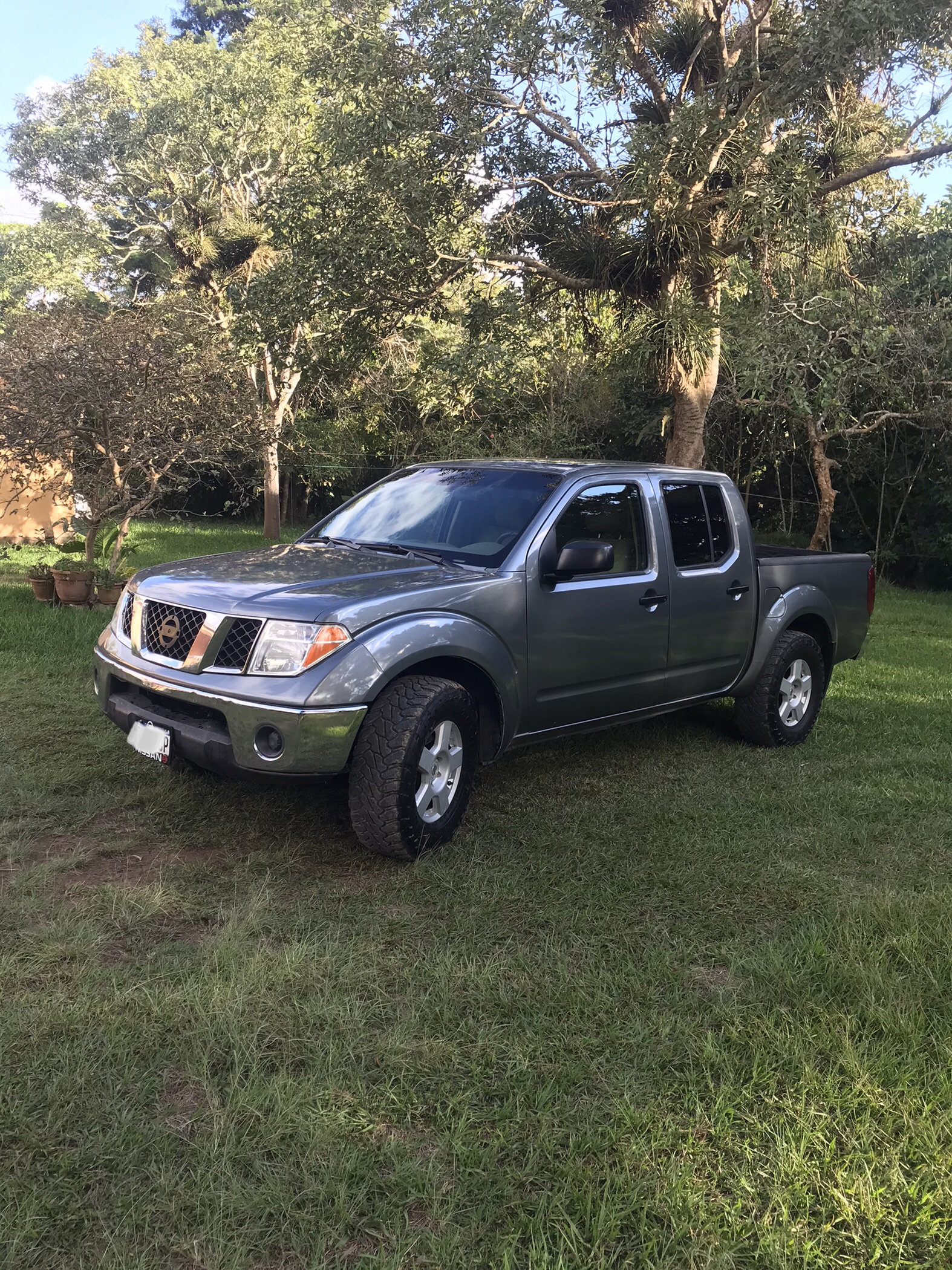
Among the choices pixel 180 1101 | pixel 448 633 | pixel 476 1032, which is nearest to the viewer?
pixel 180 1101

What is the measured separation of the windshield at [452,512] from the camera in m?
4.90

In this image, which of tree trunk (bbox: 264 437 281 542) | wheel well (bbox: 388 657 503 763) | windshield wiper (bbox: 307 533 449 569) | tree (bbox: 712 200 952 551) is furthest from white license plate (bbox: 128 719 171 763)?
tree trunk (bbox: 264 437 281 542)

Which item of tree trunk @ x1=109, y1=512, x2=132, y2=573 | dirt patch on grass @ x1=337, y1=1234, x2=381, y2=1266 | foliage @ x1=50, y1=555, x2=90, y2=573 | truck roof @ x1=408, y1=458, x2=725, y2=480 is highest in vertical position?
truck roof @ x1=408, y1=458, x2=725, y2=480

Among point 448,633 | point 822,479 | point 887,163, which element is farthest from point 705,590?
point 822,479

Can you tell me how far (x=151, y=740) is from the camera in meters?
A: 4.20

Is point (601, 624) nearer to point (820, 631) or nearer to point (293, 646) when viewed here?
point (293, 646)

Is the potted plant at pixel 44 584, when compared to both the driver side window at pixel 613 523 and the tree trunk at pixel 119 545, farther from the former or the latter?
the driver side window at pixel 613 523

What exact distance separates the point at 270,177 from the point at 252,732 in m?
22.9

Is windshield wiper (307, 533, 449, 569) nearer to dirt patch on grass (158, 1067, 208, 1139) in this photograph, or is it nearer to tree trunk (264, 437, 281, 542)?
dirt patch on grass (158, 1067, 208, 1139)

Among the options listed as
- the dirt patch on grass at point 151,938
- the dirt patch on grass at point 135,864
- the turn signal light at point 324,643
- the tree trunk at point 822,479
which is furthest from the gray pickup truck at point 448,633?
the tree trunk at point 822,479

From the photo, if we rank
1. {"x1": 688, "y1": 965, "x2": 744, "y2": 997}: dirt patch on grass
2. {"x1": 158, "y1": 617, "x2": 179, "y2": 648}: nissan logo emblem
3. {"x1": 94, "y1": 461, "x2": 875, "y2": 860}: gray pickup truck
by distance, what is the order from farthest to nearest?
{"x1": 158, "y1": 617, "x2": 179, "y2": 648}: nissan logo emblem → {"x1": 94, "y1": 461, "x2": 875, "y2": 860}: gray pickup truck → {"x1": 688, "y1": 965, "x2": 744, "y2": 997}: dirt patch on grass

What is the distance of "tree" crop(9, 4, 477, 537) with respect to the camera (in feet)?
38.8

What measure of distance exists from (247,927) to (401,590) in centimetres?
147

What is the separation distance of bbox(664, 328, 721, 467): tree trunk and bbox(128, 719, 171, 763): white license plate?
9390 mm
